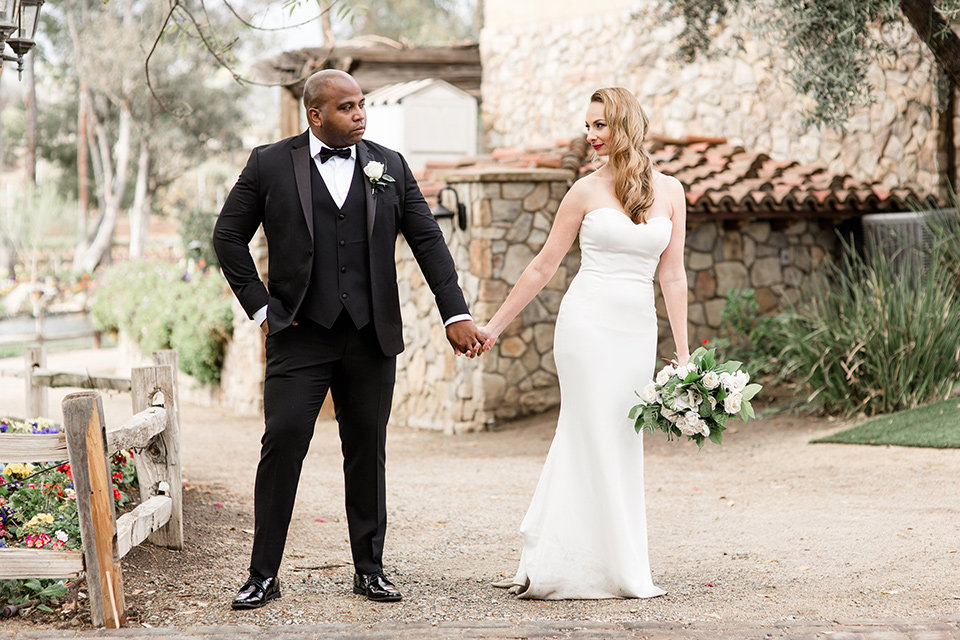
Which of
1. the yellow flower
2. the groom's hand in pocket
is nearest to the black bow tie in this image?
the groom's hand in pocket

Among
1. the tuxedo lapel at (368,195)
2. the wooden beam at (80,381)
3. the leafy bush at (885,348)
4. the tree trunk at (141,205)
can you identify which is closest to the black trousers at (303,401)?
the tuxedo lapel at (368,195)

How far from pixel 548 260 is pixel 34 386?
535 centimetres

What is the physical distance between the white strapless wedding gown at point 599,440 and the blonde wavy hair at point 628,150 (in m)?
0.08

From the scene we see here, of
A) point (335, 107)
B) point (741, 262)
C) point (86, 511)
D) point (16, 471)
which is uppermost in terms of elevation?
point (335, 107)

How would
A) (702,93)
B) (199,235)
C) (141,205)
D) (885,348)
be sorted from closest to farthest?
1. (885,348)
2. (702,93)
3. (199,235)
4. (141,205)

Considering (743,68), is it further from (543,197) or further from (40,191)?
(40,191)

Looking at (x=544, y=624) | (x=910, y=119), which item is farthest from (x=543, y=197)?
(x=544, y=624)

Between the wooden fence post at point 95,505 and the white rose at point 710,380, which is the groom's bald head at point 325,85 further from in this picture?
the white rose at point 710,380

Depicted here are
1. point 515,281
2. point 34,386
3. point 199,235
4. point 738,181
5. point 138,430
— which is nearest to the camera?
point 138,430

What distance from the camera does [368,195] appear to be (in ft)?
12.8

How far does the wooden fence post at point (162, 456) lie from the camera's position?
16.0ft

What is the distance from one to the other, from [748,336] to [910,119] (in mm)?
3621

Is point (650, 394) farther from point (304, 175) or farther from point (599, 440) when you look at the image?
point (304, 175)

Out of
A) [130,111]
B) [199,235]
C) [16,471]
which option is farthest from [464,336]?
[130,111]
